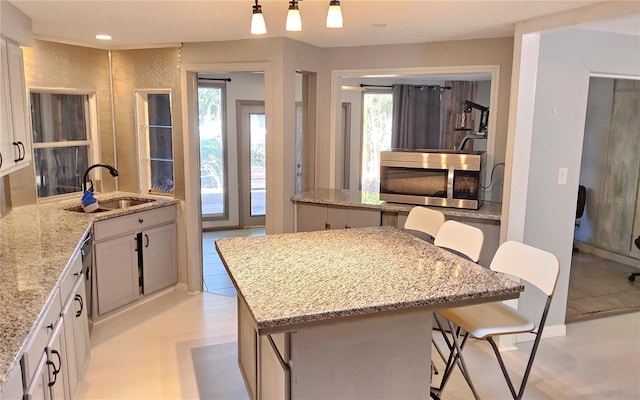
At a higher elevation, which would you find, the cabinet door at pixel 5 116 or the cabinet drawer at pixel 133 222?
the cabinet door at pixel 5 116

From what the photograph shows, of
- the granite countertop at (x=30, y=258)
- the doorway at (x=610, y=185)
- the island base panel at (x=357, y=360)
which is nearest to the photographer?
the granite countertop at (x=30, y=258)

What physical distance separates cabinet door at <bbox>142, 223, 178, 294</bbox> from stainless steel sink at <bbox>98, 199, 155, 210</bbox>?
333mm

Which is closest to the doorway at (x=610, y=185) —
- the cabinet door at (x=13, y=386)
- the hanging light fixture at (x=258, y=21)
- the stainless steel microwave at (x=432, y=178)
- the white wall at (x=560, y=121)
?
the white wall at (x=560, y=121)

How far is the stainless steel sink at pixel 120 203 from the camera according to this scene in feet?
13.7

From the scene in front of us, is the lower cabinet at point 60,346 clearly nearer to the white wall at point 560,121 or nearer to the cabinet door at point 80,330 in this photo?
the cabinet door at point 80,330

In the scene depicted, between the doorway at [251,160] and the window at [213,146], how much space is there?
248mm

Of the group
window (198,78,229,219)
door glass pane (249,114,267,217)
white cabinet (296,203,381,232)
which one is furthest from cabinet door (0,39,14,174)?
door glass pane (249,114,267,217)

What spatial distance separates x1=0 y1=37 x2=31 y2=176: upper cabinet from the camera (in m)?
2.68

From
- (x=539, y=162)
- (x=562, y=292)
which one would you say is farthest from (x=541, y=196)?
(x=562, y=292)

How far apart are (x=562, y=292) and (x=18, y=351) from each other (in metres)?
3.44

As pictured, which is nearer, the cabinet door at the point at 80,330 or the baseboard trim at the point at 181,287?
the cabinet door at the point at 80,330

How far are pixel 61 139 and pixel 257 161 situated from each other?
3126 mm

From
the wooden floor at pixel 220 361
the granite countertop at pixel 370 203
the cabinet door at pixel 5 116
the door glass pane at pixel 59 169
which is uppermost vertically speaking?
the cabinet door at pixel 5 116

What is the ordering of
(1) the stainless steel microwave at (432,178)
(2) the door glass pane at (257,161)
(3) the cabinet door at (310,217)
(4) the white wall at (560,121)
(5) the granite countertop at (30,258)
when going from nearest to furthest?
Answer: (5) the granite countertop at (30,258) → (4) the white wall at (560,121) → (1) the stainless steel microwave at (432,178) → (3) the cabinet door at (310,217) → (2) the door glass pane at (257,161)
